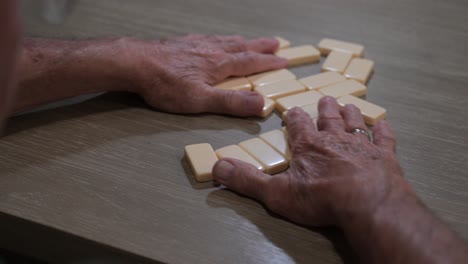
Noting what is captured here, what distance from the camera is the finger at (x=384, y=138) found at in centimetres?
114

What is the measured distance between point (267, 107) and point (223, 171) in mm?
323

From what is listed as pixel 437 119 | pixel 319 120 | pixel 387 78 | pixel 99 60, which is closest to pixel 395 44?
pixel 387 78

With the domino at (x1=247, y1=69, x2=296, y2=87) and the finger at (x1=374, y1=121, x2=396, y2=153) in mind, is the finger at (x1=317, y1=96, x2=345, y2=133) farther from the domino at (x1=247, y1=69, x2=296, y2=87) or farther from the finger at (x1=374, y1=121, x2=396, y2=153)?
the domino at (x1=247, y1=69, x2=296, y2=87)

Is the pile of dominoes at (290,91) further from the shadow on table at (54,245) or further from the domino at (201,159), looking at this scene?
the shadow on table at (54,245)

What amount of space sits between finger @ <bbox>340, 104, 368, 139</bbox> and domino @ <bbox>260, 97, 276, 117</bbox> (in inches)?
8.1

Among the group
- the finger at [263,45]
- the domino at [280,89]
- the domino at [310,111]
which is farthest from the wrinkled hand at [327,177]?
the finger at [263,45]

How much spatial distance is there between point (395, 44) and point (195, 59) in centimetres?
82

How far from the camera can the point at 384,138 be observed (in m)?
1.16

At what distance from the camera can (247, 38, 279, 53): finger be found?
1548 mm

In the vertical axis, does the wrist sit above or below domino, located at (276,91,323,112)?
above

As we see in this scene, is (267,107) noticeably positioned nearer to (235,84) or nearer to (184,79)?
(235,84)

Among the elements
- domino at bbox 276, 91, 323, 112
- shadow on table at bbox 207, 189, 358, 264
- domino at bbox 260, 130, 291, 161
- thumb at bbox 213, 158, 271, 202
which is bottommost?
shadow on table at bbox 207, 189, 358, 264

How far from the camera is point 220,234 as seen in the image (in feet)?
3.23

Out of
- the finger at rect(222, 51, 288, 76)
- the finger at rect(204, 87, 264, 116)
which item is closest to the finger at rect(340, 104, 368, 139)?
the finger at rect(204, 87, 264, 116)
